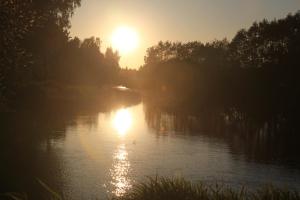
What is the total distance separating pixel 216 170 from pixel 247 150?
1639 cm

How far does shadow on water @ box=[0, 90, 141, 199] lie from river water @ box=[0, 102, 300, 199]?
63 millimetres

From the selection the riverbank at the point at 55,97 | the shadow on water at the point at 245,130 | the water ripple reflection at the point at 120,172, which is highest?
the riverbank at the point at 55,97

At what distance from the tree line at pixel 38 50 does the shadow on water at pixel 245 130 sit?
68.9ft

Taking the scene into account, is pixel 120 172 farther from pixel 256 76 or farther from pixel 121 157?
pixel 256 76

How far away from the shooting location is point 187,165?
5084 cm

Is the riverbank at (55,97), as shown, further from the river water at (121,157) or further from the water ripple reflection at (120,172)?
the water ripple reflection at (120,172)

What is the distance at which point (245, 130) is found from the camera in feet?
282

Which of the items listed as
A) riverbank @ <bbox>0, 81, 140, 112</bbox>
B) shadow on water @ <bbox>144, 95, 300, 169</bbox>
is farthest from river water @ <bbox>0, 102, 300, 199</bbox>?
riverbank @ <bbox>0, 81, 140, 112</bbox>

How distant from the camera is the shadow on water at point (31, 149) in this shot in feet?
129

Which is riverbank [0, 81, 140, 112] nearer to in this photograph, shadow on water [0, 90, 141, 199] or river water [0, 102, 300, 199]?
shadow on water [0, 90, 141, 199]

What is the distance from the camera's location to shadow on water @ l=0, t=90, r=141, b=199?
39.4 m

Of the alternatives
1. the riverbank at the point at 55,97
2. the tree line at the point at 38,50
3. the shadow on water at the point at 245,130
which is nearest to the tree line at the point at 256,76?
the shadow on water at the point at 245,130

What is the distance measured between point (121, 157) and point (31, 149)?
9.27m

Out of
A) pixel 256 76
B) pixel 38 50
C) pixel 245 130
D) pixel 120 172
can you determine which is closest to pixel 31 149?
pixel 120 172
